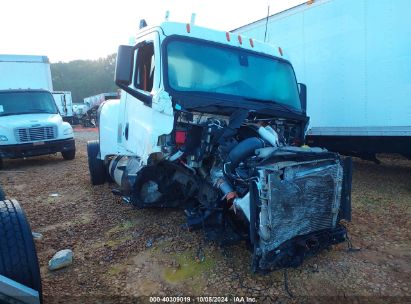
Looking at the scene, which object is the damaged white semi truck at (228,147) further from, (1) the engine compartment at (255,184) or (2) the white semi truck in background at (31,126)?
(2) the white semi truck in background at (31,126)

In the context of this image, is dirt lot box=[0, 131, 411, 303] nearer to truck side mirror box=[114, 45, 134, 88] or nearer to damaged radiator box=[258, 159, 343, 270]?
damaged radiator box=[258, 159, 343, 270]

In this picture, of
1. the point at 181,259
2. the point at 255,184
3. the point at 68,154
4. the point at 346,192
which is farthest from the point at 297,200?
the point at 68,154

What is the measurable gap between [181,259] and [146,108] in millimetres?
1763

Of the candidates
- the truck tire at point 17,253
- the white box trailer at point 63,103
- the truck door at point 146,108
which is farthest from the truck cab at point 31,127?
the white box trailer at point 63,103

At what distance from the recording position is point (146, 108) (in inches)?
165

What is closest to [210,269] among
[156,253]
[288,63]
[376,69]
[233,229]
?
[233,229]

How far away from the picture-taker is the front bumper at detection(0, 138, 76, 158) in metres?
8.93

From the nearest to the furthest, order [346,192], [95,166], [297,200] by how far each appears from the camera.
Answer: [297,200] < [346,192] < [95,166]

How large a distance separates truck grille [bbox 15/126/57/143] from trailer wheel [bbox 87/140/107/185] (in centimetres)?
333

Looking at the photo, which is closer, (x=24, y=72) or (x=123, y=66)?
A: (x=123, y=66)

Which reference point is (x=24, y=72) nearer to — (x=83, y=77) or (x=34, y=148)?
(x=34, y=148)

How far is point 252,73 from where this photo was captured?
446 cm

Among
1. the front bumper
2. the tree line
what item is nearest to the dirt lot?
the front bumper

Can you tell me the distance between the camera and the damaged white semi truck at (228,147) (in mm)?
3064
